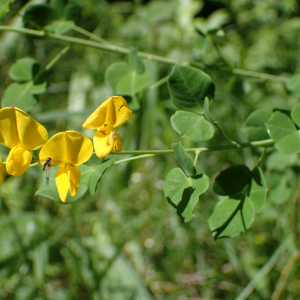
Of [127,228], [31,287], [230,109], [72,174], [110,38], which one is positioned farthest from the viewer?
[110,38]

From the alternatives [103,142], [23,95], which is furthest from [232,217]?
[23,95]

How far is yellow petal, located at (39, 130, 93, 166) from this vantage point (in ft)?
1.40

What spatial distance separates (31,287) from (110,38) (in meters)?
1.69

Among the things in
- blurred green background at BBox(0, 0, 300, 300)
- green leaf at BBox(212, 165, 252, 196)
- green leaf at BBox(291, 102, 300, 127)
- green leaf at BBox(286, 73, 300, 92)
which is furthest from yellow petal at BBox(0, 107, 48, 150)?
blurred green background at BBox(0, 0, 300, 300)

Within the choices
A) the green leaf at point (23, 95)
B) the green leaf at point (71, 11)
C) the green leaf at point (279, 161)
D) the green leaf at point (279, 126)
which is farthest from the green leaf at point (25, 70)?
the green leaf at point (279, 161)

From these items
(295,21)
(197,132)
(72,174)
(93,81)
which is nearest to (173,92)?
(197,132)

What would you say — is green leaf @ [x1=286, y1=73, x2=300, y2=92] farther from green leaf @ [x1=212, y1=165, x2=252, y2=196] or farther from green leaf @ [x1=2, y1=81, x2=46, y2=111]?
green leaf @ [x1=2, y1=81, x2=46, y2=111]

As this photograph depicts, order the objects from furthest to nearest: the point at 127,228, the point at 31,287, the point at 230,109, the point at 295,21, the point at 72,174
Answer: the point at 295,21 → the point at 230,109 → the point at 127,228 → the point at 31,287 → the point at 72,174

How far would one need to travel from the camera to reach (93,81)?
6.21 ft

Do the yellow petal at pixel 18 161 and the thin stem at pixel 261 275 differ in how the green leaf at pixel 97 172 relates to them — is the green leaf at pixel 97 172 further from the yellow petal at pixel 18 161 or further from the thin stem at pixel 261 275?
the thin stem at pixel 261 275

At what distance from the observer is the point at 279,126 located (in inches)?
20.7

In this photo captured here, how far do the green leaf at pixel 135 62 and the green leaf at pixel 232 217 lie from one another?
0.34 meters

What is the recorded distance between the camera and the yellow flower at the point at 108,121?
0.42 metres

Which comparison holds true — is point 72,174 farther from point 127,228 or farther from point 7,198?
point 7,198
